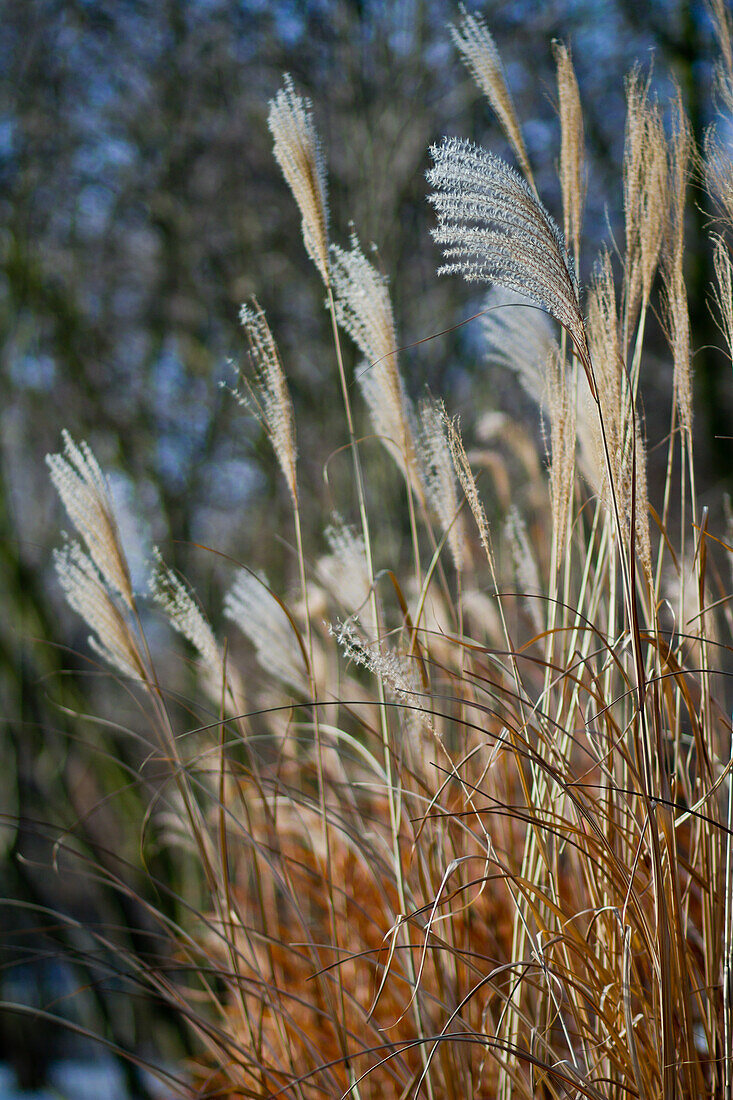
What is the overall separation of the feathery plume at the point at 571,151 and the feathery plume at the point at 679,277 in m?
0.07

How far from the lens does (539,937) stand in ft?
1.72

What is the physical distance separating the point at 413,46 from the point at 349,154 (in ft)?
1.12

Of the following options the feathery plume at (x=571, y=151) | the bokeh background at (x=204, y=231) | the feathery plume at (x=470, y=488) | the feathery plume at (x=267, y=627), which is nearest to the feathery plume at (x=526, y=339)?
the feathery plume at (x=571, y=151)

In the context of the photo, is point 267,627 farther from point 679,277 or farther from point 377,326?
point 679,277

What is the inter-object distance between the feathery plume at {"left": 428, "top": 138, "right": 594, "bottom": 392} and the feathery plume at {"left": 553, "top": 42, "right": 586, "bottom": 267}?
0.21 m

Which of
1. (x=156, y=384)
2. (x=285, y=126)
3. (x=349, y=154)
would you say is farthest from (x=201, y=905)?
(x=349, y=154)

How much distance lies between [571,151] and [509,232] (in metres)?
0.25

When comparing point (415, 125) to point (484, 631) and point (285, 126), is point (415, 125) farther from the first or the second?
point (285, 126)

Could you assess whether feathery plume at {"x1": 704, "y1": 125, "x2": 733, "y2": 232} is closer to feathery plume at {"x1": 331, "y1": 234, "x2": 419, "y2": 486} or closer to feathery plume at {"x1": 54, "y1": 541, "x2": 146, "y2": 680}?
feathery plume at {"x1": 331, "y1": 234, "x2": 419, "y2": 486}

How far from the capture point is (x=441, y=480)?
659 millimetres

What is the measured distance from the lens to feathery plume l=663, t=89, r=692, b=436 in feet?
1.86

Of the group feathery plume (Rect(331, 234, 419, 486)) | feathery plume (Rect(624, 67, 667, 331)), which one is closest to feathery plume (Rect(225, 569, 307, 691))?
feathery plume (Rect(331, 234, 419, 486))

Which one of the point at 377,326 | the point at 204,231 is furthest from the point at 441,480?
the point at 204,231

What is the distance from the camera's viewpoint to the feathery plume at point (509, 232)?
0.41 meters
